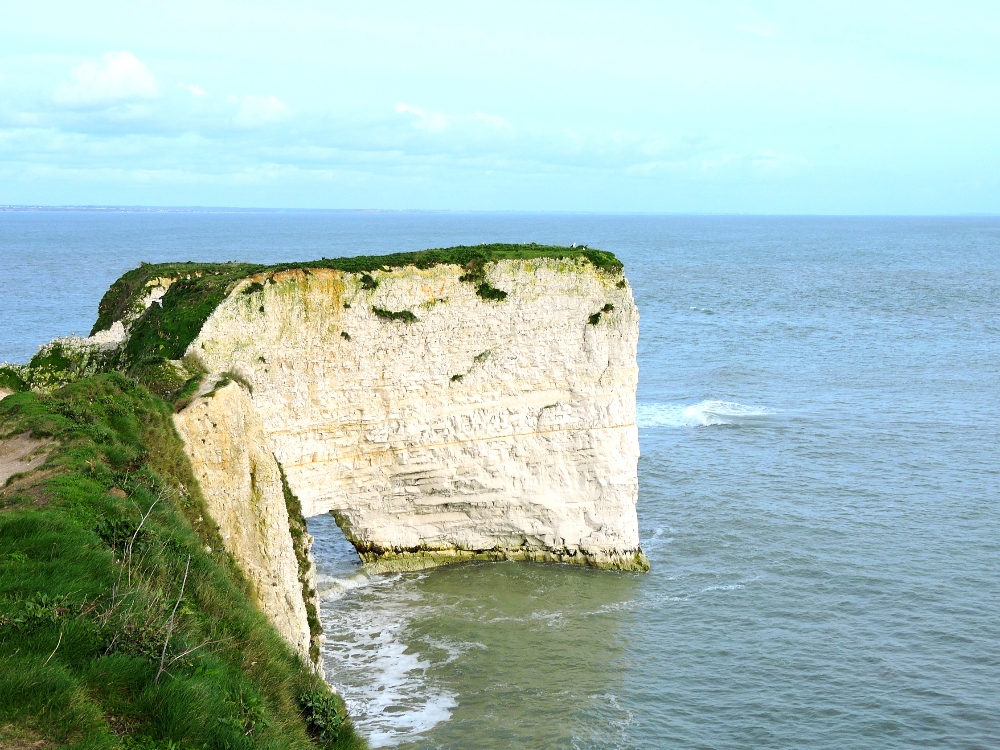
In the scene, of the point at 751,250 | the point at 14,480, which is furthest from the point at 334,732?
the point at 751,250

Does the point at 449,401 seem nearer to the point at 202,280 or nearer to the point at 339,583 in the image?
the point at 339,583

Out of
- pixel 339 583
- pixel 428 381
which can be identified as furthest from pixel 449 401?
pixel 339 583

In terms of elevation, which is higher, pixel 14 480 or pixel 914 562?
pixel 14 480

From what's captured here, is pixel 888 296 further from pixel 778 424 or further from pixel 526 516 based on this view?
pixel 526 516

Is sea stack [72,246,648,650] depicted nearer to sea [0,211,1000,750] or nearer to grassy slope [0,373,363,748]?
sea [0,211,1000,750]

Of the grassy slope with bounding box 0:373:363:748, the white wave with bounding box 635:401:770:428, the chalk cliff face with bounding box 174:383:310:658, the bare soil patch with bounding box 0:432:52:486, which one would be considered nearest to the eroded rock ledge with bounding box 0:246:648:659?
the chalk cliff face with bounding box 174:383:310:658

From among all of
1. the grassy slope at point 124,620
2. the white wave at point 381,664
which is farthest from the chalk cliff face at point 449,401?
the grassy slope at point 124,620

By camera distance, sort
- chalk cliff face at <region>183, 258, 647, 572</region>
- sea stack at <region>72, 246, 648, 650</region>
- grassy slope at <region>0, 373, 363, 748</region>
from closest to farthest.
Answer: grassy slope at <region>0, 373, 363, 748</region>, sea stack at <region>72, 246, 648, 650</region>, chalk cliff face at <region>183, 258, 647, 572</region>
